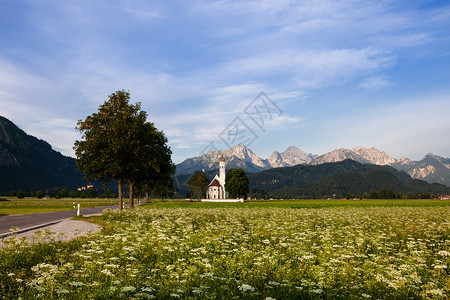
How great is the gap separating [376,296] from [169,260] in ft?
21.1

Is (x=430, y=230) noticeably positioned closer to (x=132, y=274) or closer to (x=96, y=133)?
(x=132, y=274)

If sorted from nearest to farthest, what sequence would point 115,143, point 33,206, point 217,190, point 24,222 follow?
1. point 24,222
2. point 115,143
3. point 33,206
4. point 217,190

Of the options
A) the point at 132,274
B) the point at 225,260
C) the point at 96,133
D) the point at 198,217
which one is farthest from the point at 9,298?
the point at 96,133

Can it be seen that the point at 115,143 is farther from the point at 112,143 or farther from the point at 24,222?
the point at 24,222

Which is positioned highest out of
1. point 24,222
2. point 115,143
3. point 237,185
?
point 115,143

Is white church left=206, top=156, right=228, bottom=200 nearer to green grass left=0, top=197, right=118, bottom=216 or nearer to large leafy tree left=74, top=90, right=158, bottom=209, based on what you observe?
green grass left=0, top=197, right=118, bottom=216

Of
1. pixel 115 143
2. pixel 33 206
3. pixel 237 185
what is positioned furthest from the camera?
pixel 237 185

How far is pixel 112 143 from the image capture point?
114 feet

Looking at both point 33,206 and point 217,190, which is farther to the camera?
point 217,190

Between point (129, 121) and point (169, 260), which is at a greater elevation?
point (129, 121)

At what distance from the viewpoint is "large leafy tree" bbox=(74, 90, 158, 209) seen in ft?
115

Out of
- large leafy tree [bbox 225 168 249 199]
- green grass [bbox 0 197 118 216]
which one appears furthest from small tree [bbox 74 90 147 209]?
large leafy tree [bbox 225 168 249 199]

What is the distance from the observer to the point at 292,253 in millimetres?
10977

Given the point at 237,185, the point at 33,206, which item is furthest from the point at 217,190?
the point at 33,206
